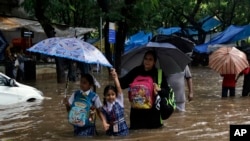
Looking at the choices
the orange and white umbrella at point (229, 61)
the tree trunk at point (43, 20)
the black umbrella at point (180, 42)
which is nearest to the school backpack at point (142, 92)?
the black umbrella at point (180, 42)

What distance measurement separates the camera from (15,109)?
11.0m

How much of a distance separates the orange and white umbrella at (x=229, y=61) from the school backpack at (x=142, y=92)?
245 inches

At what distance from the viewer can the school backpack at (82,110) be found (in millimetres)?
6879

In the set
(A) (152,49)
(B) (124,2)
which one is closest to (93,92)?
(A) (152,49)

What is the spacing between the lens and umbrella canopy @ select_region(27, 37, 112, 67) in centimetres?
640

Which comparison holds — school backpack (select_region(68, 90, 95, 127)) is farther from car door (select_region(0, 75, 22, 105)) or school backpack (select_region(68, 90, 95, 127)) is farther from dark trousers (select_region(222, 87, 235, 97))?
dark trousers (select_region(222, 87, 235, 97))

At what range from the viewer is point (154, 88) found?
684 cm

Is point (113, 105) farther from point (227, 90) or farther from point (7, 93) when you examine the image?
point (227, 90)

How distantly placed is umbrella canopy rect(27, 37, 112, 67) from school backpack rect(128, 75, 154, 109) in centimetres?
55

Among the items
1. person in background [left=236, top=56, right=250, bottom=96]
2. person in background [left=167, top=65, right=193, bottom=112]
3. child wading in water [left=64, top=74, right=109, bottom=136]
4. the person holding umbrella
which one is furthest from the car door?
person in background [left=236, top=56, right=250, bottom=96]

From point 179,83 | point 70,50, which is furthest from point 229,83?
point 70,50

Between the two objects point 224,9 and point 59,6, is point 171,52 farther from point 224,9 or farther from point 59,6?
point 224,9

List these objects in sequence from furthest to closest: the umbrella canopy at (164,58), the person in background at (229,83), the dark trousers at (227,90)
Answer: the dark trousers at (227,90)
the person in background at (229,83)
the umbrella canopy at (164,58)

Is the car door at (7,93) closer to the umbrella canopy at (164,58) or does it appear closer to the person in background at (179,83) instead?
the person in background at (179,83)
